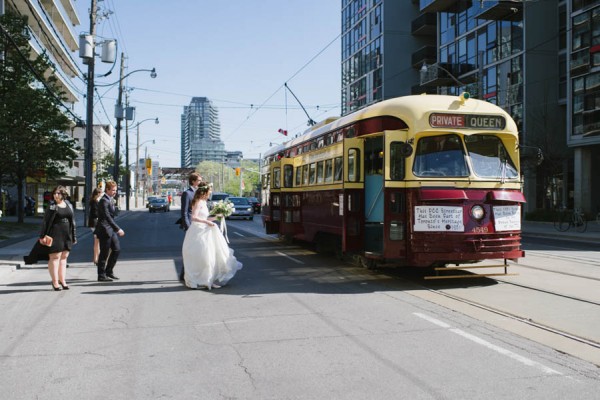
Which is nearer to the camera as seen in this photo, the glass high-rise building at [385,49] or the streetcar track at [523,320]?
the streetcar track at [523,320]

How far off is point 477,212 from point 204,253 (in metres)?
4.48

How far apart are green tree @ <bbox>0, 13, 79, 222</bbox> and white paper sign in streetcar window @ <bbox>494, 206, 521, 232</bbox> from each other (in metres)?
20.5

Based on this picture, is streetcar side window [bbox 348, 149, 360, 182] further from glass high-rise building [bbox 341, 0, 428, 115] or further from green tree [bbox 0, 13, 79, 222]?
glass high-rise building [bbox 341, 0, 428, 115]

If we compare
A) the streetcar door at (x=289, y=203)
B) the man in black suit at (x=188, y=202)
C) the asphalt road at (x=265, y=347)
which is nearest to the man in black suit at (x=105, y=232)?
the asphalt road at (x=265, y=347)

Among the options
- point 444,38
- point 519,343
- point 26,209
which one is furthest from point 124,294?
point 444,38

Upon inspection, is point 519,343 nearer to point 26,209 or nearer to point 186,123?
point 26,209

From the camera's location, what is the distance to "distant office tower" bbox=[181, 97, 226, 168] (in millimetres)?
126750

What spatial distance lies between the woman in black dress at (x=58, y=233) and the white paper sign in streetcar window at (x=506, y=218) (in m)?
7.00

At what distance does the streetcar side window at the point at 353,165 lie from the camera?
10.6 meters

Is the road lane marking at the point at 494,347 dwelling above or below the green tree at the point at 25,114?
below

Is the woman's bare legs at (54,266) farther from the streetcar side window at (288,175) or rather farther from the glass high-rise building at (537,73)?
the glass high-rise building at (537,73)

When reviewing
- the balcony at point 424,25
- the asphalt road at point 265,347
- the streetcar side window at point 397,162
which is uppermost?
the balcony at point 424,25

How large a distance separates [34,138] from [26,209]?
15.2m

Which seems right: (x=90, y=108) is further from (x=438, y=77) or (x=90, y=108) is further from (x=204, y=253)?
(x=438, y=77)
